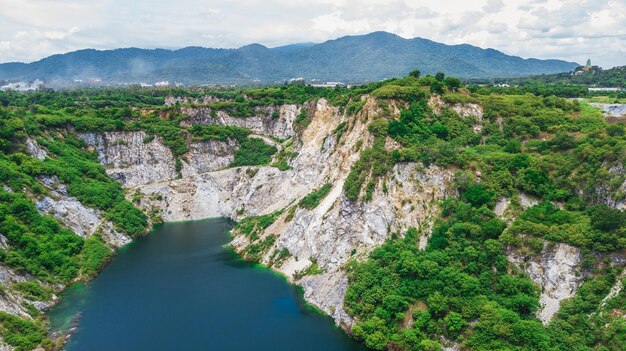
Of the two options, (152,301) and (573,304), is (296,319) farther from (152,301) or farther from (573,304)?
(573,304)

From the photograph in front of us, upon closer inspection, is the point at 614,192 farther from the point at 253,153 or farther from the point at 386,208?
the point at 253,153

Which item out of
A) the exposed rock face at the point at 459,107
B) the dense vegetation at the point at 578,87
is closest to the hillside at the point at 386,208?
the exposed rock face at the point at 459,107

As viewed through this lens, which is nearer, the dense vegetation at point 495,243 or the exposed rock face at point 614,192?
the dense vegetation at point 495,243

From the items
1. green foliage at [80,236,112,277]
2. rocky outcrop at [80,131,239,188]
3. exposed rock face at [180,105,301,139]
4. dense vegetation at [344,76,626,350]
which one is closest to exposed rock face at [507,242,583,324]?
dense vegetation at [344,76,626,350]

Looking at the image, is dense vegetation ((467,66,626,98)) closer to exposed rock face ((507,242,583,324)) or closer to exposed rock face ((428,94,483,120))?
exposed rock face ((428,94,483,120))

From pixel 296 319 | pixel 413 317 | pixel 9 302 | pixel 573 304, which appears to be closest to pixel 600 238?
pixel 573 304

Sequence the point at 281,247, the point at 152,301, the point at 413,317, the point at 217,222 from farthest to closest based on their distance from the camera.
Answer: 1. the point at 217,222
2. the point at 281,247
3. the point at 152,301
4. the point at 413,317

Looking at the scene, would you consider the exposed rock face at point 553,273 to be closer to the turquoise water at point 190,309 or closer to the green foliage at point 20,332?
the turquoise water at point 190,309
